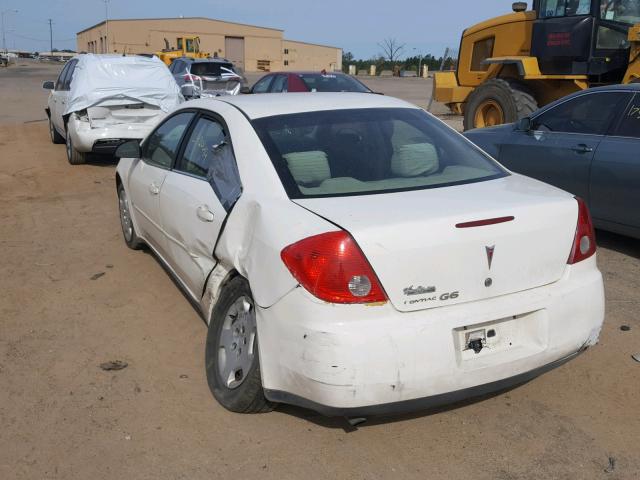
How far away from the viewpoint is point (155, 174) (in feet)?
15.2

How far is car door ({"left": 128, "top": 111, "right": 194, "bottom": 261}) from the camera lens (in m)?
4.50

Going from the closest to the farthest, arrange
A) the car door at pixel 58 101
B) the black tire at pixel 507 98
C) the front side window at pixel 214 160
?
1. the front side window at pixel 214 160
2. the black tire at pixel 507 98
3. the car door at pixel 58 101

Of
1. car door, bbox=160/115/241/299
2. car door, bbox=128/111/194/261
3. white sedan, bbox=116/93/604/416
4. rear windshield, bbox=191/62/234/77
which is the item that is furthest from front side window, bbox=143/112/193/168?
rear windshield, bbox=191/62/234/77

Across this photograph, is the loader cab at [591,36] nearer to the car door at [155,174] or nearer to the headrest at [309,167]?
the car door at [155,174]

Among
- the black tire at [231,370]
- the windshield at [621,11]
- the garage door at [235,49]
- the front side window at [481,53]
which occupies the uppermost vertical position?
the garage door at [235,49]

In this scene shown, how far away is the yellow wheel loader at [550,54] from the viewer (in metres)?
10.1

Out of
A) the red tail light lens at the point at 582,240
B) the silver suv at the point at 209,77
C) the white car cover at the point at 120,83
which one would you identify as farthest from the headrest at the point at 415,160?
the silver suv at the point at 209,77

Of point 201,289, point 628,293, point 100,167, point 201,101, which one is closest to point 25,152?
point 100,167

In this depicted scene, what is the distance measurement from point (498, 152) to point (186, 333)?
402 cm

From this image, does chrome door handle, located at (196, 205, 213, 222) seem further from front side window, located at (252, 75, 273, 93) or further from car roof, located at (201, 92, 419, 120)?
front side window, located at (252, 75, 273, 93)

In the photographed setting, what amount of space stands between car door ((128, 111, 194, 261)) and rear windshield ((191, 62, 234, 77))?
48.1 feet

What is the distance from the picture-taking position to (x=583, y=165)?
5828 millimetres

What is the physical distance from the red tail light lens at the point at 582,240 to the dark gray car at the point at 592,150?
8.31 feet

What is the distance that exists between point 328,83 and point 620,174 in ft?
29.2
